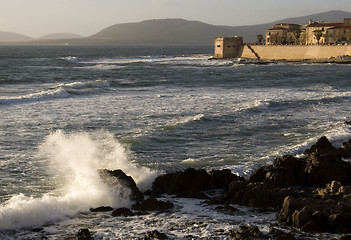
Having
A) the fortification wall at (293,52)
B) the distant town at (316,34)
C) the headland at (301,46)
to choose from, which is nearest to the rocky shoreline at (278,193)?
the headland at (301,46)

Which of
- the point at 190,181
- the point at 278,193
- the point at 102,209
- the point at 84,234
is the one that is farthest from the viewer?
the point at 190,181

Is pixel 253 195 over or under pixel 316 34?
under

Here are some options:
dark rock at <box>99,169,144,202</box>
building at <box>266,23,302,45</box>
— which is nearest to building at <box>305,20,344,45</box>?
building at <box>266,23,302,45</box>

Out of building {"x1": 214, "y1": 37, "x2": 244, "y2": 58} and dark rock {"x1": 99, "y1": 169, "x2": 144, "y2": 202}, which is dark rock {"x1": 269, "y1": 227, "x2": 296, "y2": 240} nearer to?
dark rock {"x1": 99, "y1": 169, "x2": 144, "y2": 202}

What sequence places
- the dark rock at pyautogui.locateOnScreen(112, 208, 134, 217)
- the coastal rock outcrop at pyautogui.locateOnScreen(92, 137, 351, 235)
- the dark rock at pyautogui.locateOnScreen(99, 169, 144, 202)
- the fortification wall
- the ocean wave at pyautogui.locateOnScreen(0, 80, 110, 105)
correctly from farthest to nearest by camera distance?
the fortification wall → the ocean wave at pyautogui.locateOnScreen(0, 80, 110, 105) → the dark rock at pyautogui.locateOnScreen(99, 169, 144, 202) → the dark rock at pyautogui.locateOnScreen(112, 208, 134, 217) → the coastal rock outcrop at pyautogui.locateOnScreen(92, 137, 351, 235)

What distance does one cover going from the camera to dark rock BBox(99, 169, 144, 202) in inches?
448

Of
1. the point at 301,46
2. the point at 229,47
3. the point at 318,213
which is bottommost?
the point at 318,213

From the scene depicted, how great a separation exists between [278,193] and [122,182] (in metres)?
3.26

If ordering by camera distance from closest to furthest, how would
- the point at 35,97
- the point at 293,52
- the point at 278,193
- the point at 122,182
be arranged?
the point at 278,193
the point at 122,182
the point at 35,97
the point at 293,52

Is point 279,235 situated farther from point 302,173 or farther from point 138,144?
point 138,144

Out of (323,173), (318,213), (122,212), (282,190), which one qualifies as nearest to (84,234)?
(122,212)

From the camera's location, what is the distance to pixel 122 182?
38.1 feet

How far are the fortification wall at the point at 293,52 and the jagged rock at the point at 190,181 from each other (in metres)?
58.3

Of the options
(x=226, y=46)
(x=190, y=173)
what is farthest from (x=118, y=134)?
(x=226, y=46)
